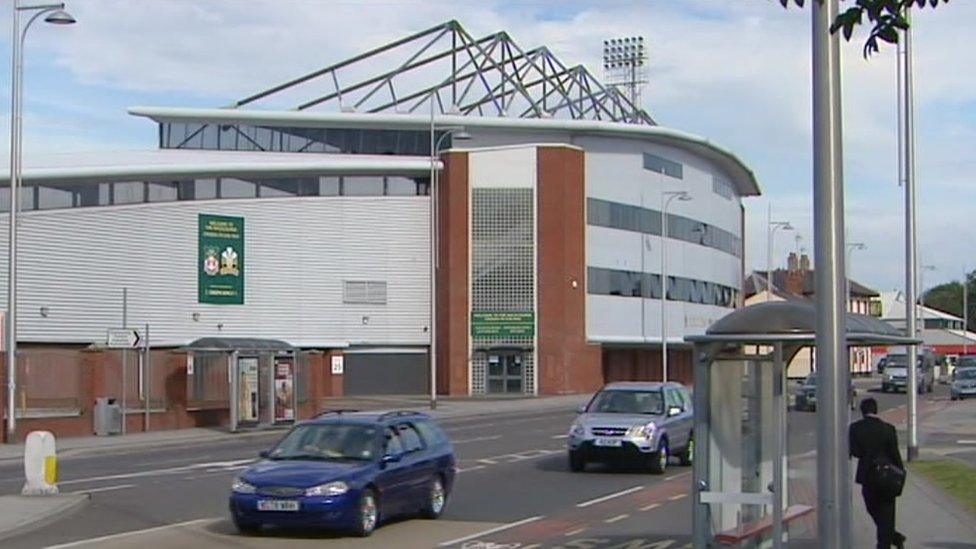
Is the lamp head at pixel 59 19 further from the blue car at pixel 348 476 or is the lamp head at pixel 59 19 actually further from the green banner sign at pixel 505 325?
the green banner sign at pixel 505 325

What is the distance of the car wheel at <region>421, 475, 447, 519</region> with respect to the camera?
1895 centimetres

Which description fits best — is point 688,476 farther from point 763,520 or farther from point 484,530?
point 763,520

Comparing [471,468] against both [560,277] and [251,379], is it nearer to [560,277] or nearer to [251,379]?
[251,379]

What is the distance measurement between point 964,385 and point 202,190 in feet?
122

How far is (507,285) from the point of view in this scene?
76.5 meters

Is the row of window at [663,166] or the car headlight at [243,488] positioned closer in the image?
the car headlight at [243,488]

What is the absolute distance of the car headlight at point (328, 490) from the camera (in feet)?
54.1

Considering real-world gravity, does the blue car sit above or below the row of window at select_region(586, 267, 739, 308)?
below

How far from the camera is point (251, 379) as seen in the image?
143ft

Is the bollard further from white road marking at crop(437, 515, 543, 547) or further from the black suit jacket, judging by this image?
the black suit jacket

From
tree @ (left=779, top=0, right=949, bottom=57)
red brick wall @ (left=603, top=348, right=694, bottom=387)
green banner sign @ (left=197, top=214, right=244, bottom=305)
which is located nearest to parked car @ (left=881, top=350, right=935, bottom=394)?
red brick wall @ (left=603, top=348, right=694, bottom=387)

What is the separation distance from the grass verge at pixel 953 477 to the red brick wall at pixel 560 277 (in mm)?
48103

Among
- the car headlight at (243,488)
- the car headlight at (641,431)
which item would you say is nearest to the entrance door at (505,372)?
the car headlight at (641,431)

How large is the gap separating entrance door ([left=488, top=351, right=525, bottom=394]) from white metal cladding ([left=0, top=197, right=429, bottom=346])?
393 centimetres
